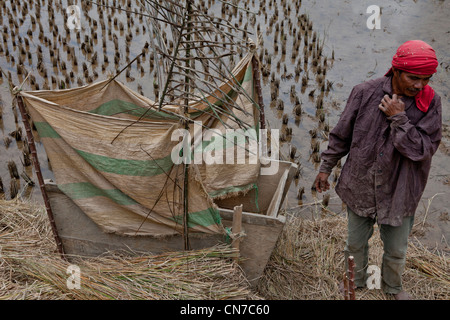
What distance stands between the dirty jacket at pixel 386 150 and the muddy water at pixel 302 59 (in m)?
1.84

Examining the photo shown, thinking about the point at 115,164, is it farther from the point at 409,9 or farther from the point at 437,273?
the point at 409,9

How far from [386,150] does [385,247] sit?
0.67 meters

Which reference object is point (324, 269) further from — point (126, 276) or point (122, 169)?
→ point (122, 169)

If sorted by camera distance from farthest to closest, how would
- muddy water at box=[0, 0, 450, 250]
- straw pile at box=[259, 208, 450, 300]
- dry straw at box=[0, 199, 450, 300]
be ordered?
muddy water at box=[0, 0, 450, 250] < straw pile at box=[259, 208, 450, 300] < dry straw at box=[0, 199, 450, 300]

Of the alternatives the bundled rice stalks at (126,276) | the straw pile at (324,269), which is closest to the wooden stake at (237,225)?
the bundled rice stalks at (126,276)

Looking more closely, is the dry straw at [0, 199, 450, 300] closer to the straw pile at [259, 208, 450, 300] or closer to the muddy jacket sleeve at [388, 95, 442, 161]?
the straw pile at [259, 208, 450, 300]

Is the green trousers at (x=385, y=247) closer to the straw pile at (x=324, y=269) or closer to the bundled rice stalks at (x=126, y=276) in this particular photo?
the straw pile at (x=324, y=269)

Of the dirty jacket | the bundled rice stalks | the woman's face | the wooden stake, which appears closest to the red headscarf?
the woman's face

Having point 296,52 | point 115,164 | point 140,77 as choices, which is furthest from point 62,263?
point 296,52

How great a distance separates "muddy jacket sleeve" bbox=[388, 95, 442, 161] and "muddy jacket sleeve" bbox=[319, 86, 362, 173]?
246 mm

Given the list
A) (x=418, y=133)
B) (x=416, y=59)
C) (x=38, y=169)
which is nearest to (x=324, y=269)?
(x=418, y=133)

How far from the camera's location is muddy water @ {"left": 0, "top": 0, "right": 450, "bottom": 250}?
15.7ft

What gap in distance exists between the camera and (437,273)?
10.4 ft

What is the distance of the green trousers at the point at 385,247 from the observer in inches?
98.0
